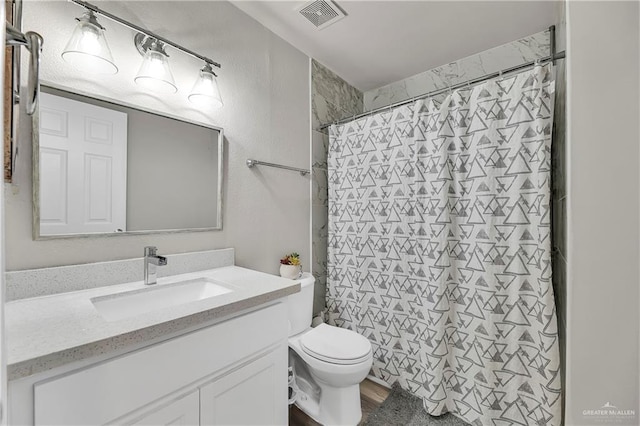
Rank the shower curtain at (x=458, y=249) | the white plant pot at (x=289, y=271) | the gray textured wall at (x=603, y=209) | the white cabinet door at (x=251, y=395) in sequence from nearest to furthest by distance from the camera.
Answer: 1. the gray textured wall at (x=603, y=209)
2. the white cabinet door at (x=251, y=395)
3. the shower curtain at (x=458, y=249)
4. the white plant pot at (x=289, y=271)

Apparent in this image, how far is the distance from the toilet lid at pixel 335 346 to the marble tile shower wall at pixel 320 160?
0.52 meters

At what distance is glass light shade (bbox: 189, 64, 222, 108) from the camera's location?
1.49m

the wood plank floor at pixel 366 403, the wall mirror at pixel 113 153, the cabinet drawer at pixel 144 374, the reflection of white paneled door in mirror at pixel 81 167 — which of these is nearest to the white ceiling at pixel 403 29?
the wall mirror at pixel 113 153

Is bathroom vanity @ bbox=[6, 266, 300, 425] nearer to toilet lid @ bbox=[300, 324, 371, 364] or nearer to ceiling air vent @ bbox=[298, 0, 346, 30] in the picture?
toilet lid @ bbox=[300, 324, 371, 364]

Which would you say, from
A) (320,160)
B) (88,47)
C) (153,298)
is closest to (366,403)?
(153,298)

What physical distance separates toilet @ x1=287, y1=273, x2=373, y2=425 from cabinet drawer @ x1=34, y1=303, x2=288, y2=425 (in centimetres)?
54

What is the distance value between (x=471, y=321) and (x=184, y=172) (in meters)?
1.78

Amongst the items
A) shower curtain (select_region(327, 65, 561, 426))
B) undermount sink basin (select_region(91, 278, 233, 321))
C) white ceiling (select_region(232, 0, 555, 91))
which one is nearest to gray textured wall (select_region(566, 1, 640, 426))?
shower curtain (select_region(327, 65, 561, 426))

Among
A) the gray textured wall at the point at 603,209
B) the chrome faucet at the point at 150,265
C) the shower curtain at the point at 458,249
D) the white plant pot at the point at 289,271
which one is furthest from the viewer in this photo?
the white plant pot at the point at 289,271

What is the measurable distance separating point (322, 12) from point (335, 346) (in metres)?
2.00

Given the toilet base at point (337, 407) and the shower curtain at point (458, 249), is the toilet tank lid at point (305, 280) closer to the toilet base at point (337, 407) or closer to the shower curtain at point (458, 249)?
the shower curtain at point (458, 249)

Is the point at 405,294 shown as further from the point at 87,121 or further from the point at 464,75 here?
the point at 87,121

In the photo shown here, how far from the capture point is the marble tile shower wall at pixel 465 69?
6.46ft

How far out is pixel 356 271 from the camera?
2.12 metres
